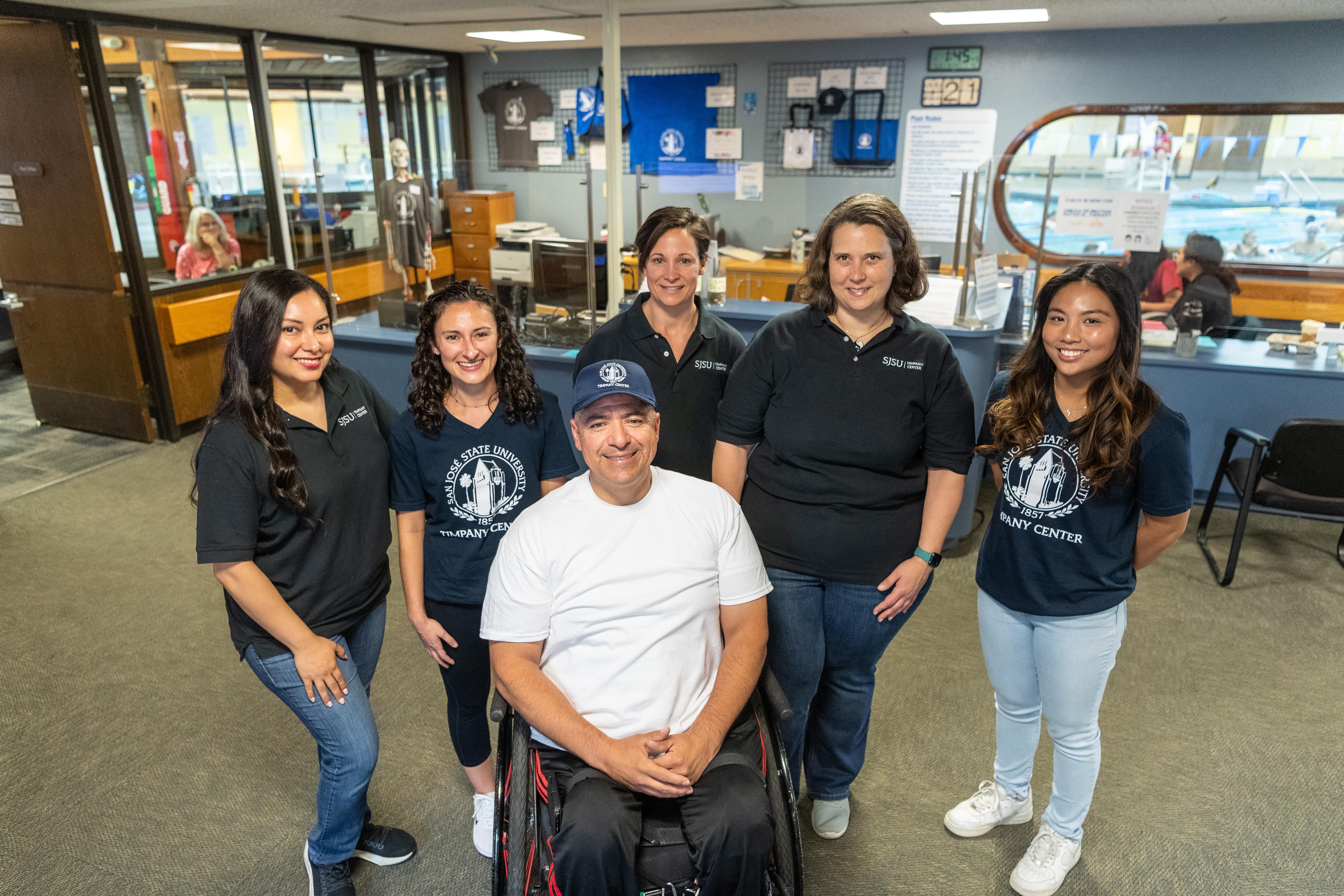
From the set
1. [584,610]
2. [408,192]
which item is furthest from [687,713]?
[408,192]

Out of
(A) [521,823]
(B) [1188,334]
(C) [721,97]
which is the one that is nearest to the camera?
(A) [521,823]

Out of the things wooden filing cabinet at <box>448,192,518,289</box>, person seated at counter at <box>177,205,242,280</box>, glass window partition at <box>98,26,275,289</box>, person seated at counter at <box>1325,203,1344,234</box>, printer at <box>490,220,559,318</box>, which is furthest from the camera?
person seated at counter at <box>1325,203,1344,234</box>

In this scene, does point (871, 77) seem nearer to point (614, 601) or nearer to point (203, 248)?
point (203, 248)

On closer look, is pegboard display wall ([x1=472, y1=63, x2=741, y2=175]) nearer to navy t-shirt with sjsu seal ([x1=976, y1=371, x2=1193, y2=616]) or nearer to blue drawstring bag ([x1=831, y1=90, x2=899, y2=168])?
blue drawstring bag ([x1=831, y1=90, x2=899, y2=168])

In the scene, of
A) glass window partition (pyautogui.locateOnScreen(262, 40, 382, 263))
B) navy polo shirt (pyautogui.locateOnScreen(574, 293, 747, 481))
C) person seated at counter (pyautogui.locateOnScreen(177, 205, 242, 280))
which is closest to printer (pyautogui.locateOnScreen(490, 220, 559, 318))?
glass window partition (pyautogui.locateOnScreen(262, 40, 382, 263))

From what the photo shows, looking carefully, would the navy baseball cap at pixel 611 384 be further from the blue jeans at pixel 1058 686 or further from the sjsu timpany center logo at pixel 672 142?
the sjsu timpany center logo at pixel 672 142

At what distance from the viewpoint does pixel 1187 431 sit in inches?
65.6

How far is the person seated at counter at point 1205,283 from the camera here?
14.1ft

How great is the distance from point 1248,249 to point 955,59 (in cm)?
218

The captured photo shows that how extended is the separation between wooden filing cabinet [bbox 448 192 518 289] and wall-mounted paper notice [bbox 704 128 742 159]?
2.31 meters

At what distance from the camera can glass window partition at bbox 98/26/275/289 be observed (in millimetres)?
4703

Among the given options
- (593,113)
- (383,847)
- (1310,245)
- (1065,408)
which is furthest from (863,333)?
(593,113)

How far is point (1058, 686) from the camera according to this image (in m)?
1.83

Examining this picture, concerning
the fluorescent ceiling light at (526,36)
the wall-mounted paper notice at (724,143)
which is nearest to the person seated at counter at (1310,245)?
the wall-mounted paper notice at (724,143)
